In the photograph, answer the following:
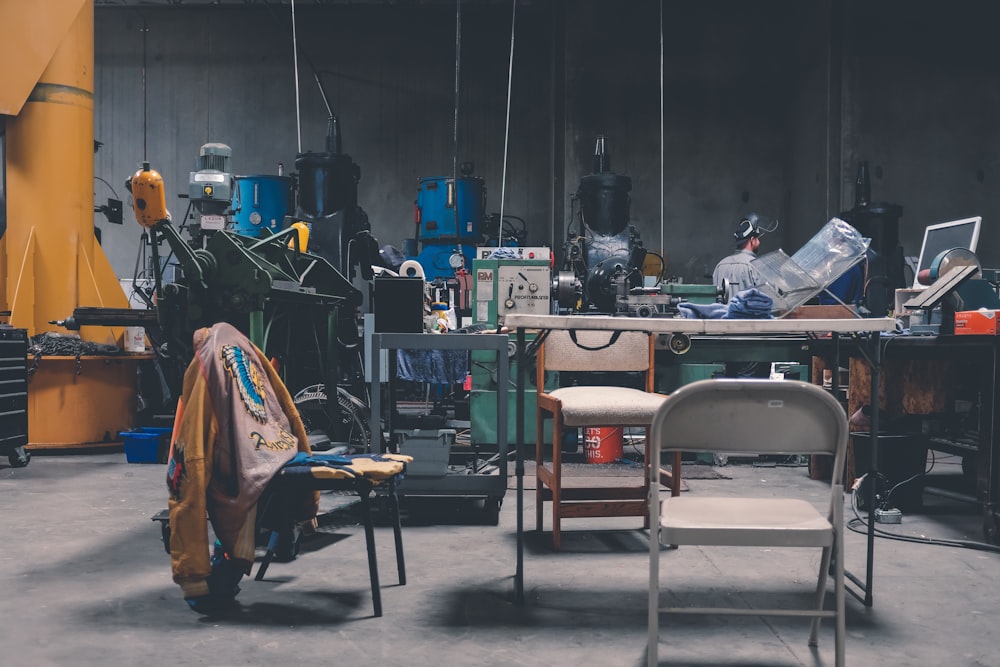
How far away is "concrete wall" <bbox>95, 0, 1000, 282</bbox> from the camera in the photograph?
26.2 ft

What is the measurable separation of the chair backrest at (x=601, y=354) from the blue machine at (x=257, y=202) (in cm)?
602

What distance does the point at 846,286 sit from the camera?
562 cm

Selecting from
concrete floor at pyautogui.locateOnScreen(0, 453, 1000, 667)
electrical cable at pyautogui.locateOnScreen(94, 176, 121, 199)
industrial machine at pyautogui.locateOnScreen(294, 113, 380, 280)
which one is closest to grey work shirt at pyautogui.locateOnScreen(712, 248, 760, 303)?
concrete floor at pyautogui.locateOnScreen(0, 453, 1000, 667)

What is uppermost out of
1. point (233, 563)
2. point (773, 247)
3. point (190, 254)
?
point (773, 247)

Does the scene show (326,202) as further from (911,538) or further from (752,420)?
(752,420)

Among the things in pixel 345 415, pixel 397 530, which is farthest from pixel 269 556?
pixel 345 415

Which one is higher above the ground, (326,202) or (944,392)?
(326,202)

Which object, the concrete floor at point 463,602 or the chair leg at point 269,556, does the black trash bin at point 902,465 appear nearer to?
the concrete floor at point 463,602

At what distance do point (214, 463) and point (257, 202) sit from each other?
6955 mm

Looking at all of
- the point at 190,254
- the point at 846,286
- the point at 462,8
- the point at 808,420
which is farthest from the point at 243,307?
the point at 462,8

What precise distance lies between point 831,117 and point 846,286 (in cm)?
334

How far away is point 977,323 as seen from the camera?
322cm

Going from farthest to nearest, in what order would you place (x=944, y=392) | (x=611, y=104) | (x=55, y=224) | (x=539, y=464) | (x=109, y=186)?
(x=109, y=186) → (x=611, y=104) → (x=55, y=224) → (x=944, y=392) → (x=539, y=464)

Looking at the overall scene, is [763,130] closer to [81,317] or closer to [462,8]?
[462,8]
